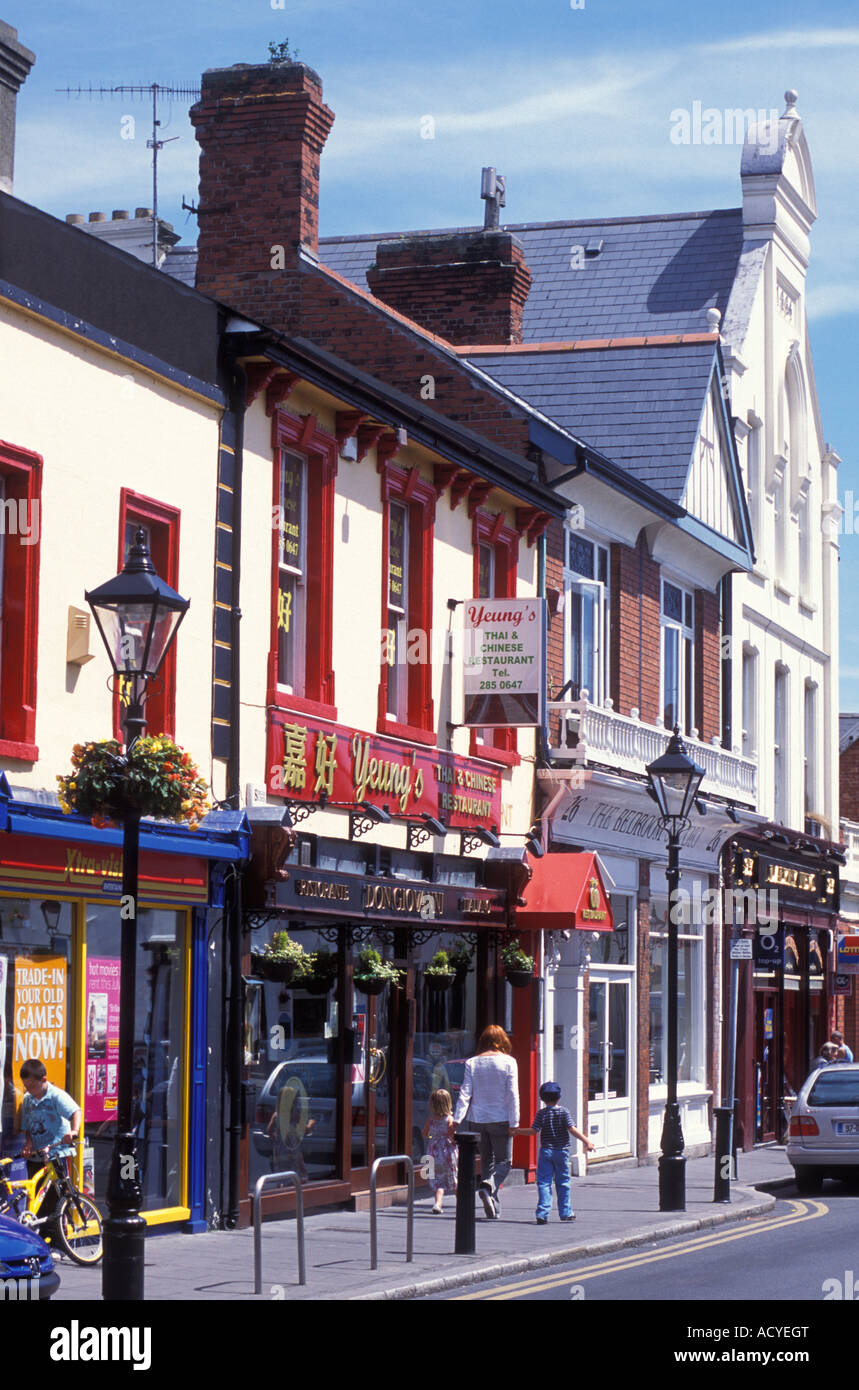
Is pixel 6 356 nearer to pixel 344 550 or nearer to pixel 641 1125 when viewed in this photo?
pixel 344 550

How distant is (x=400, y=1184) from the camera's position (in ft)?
67.7

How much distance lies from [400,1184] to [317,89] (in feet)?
39.5

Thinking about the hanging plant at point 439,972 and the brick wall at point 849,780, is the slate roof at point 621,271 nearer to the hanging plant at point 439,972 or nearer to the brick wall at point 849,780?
the hanging plant at point 439,972

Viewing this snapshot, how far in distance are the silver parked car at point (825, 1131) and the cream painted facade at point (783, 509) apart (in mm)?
8121

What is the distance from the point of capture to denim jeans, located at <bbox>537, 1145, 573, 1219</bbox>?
18.4 m

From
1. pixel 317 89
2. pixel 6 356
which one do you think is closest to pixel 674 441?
pixel 317 89

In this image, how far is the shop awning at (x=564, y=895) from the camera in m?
22.4

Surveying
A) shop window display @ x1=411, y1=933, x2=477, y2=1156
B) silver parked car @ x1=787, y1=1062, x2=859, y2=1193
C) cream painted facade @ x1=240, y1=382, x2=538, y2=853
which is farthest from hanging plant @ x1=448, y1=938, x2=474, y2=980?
silver parked car @ x1=787, y1=1062, x2=859, y2=1193

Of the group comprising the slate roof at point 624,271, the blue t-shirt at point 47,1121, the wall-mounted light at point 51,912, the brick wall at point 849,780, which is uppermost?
the slate roof at point 624,271

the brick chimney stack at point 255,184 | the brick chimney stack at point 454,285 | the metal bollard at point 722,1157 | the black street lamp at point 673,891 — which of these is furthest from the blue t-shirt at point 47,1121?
the brick chimney stack at point 454,285

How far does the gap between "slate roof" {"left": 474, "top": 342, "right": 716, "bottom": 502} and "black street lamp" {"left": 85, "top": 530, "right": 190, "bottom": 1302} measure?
16.9 meters

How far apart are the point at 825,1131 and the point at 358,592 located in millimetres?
8666

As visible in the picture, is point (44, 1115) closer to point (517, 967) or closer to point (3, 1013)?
point (3, 1013)

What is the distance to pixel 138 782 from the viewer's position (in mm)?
12047
